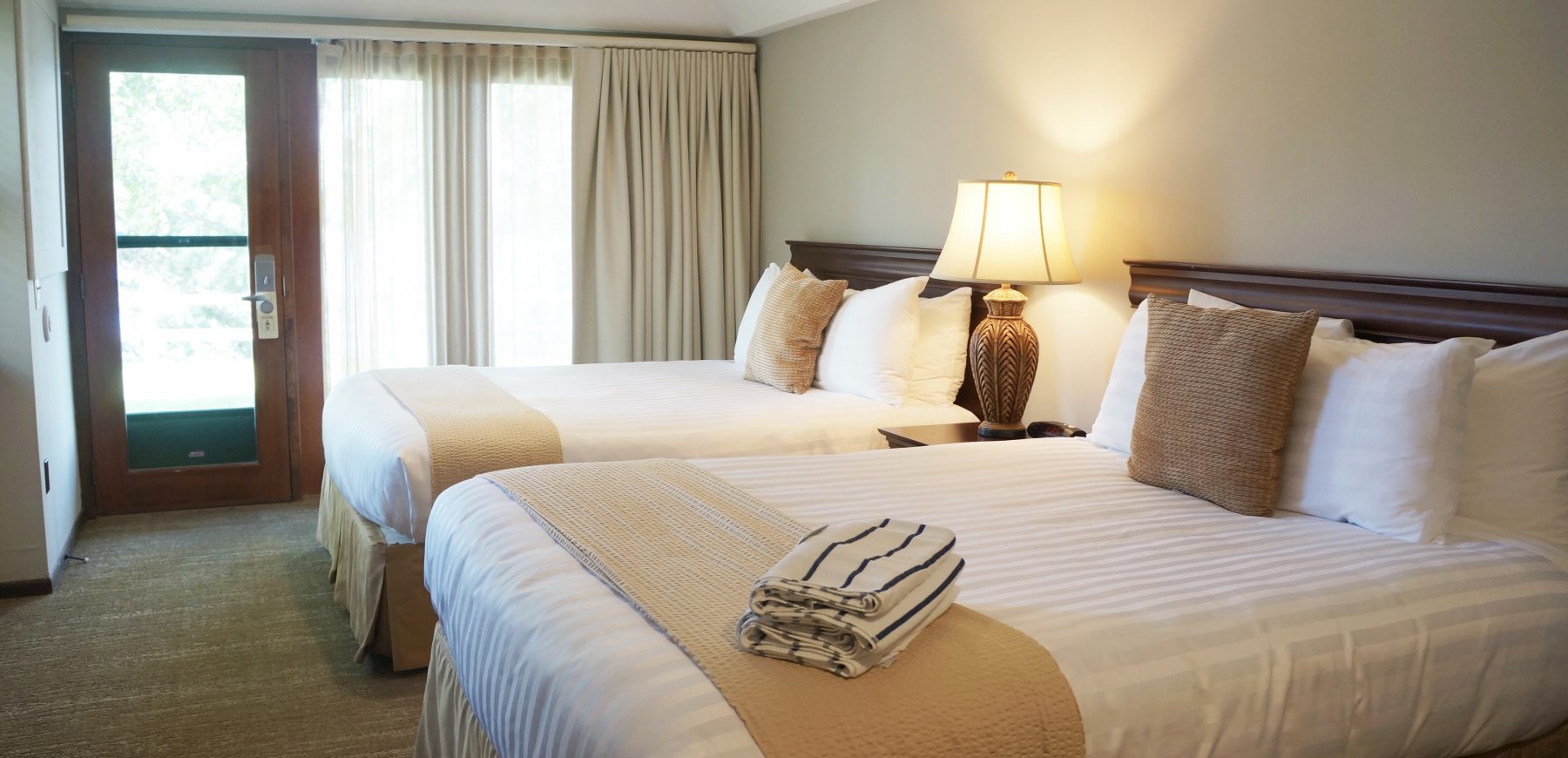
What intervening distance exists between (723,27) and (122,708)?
4.03 meters

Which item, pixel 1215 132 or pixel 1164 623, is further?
pixel 1215 132

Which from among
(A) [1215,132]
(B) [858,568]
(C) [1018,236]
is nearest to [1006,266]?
(C) [1018,236]

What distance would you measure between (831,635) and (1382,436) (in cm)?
139

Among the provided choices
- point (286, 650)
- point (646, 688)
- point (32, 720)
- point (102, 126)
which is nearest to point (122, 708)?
point (32, 720)

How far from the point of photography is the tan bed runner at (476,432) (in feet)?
10.4

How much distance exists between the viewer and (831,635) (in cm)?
164

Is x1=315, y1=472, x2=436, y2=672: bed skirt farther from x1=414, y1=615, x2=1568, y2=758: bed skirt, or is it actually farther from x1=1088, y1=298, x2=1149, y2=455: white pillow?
x1=1088, y1=298, x2=1149, y2=455: white pillow

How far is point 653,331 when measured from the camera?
18.9 ft

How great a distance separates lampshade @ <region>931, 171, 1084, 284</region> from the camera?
3.46 metres

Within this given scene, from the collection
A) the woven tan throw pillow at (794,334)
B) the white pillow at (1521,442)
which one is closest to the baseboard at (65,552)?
the woven tan throw pillow at (794,334)

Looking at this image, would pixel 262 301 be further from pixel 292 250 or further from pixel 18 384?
pixel 18 384

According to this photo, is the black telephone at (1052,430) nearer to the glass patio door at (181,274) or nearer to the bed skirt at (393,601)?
the bed skirt at (393,601)

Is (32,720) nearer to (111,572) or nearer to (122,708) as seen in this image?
(122,708)

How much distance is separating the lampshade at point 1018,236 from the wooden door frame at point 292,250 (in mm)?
3114
